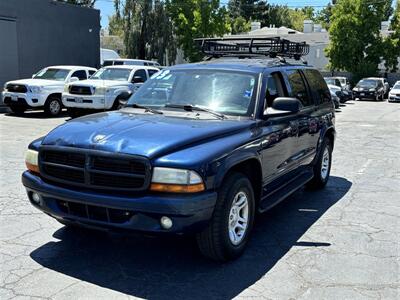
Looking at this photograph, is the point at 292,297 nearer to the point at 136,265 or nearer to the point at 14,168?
the point at 136,265

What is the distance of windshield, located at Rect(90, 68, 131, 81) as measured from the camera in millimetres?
16062

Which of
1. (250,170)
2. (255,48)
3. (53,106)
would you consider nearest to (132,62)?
(53,106)

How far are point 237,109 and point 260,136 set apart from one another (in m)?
0.40

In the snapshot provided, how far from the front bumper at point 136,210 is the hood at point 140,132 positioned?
1.24 feet

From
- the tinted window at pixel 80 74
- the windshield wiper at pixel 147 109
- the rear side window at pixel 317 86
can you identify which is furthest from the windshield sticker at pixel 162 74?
the tinted window at pixel 80 74

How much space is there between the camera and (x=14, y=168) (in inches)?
312

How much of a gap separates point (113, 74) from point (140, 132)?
41.2ft

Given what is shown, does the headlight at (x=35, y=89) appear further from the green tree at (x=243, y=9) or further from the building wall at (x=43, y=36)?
the green tree at (x=243, y=9)

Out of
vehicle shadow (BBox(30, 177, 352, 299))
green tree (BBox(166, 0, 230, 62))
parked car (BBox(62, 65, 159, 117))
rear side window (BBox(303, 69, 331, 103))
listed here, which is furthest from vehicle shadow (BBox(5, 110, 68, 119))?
green tree (BBox(166, 0, 230, 62))

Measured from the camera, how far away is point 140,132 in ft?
13.5

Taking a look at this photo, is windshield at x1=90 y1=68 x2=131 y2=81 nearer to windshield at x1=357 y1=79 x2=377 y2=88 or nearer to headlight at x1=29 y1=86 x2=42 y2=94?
headlight at x1=29 y1=86 x2=42 y2=94

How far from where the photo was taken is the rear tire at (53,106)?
16.1 metres

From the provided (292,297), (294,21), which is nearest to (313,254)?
(292,297)

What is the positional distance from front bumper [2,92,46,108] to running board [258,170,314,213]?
11.5 m
